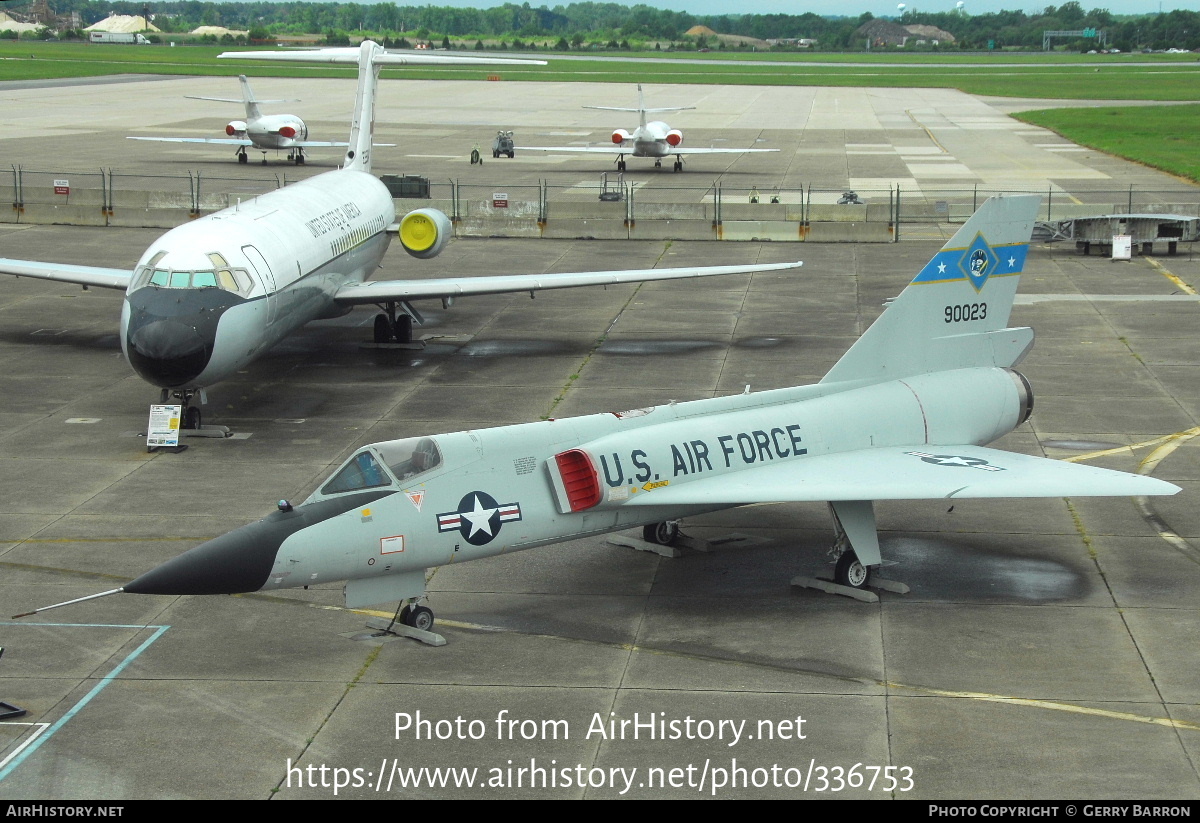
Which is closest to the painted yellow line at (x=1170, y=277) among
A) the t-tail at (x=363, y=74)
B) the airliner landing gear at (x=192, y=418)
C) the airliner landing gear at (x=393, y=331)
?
the t-tail at (x=363, y=74)

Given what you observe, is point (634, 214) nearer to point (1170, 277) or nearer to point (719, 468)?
point (1170, 277)

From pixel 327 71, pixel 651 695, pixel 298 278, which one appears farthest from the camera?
pixel 327 71

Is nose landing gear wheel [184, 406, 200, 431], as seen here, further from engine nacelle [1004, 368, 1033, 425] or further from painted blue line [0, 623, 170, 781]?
engine nacelle [1004, 368, 1033, 425]

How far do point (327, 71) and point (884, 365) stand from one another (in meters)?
168

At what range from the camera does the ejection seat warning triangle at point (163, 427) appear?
23203 millimetres

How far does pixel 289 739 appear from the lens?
13.0m

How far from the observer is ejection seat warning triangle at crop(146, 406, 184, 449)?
76.1ft

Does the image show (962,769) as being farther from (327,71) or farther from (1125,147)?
(327,71)

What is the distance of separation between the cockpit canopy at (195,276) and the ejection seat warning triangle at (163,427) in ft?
8.20

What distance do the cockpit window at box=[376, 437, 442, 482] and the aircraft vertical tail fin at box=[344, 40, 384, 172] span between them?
21.8m

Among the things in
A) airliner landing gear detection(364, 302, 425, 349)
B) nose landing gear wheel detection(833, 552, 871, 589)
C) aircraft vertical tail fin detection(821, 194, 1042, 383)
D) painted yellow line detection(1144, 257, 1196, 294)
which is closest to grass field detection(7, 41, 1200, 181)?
painted yellow line detection(1144, 257, 1196, 294)

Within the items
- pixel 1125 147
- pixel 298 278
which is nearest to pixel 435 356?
pixel 298 278

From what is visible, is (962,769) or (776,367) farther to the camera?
(776,367)

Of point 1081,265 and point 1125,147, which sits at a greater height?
point 1125,147
